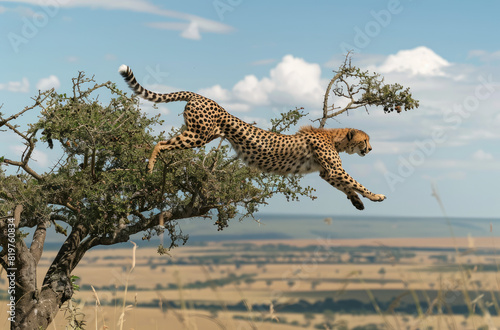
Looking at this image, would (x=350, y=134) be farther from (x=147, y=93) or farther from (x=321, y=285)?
(x=321, y=285)

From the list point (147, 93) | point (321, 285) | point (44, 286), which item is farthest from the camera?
point (44, 286)

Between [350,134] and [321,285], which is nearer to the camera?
[321,285]

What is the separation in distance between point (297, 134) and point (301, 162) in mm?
440

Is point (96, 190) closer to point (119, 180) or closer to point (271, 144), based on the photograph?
point (119, 180)

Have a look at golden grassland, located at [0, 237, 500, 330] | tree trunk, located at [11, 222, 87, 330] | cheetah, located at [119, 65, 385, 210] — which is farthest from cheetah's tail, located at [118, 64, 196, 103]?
golden grassland, located at [0, 237, 500, 330]

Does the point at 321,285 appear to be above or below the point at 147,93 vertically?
below

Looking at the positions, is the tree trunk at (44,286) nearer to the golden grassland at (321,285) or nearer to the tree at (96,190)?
the tree at (96,190)

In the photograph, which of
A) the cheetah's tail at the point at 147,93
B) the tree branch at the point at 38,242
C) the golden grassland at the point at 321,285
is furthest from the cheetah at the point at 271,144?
the tree branch at the point at 38,242

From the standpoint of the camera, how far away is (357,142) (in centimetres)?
723

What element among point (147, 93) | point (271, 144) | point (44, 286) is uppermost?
point (147, 93)

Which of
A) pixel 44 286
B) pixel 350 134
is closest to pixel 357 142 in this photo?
pixel 350 134

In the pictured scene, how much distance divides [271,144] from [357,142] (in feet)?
3.98

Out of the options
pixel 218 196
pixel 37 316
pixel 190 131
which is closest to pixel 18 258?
pixel 37 316

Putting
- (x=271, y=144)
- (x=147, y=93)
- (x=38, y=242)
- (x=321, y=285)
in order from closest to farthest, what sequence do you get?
1. (x=321, y=285)
2. (x=271, y=144)
3. (x=147, y=93)
4. (x=38, y=242)
